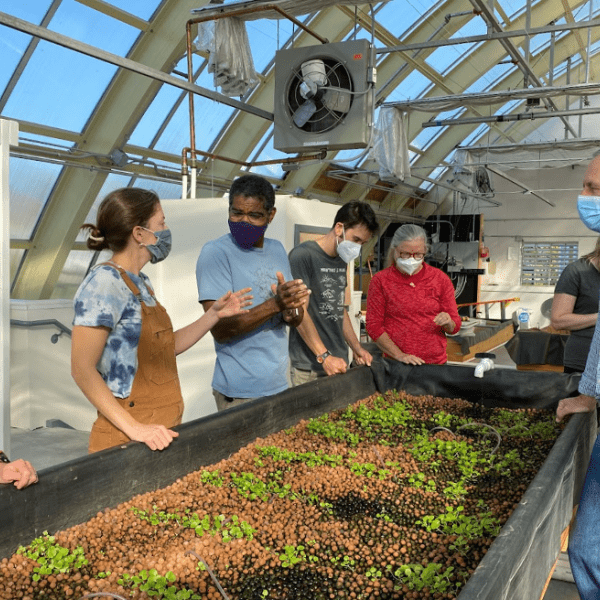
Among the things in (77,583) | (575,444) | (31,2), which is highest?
(31,2)

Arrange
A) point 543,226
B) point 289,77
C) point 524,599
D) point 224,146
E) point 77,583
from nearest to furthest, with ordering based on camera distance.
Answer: point 524,599
point 77,583
point 289,77
point 224,146
point 543,226

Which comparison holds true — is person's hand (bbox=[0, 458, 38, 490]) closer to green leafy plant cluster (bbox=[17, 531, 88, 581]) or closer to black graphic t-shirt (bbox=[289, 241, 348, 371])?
green leafy plant cluster (bbox=[17, 531, 88, 581])

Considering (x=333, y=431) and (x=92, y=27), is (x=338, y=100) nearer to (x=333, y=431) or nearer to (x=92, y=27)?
(x=333, y=431)

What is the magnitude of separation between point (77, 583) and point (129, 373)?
0.64 meters

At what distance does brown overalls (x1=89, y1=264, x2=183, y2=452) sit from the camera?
1.86 metres

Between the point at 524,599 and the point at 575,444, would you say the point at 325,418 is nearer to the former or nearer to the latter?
the point at 575,444

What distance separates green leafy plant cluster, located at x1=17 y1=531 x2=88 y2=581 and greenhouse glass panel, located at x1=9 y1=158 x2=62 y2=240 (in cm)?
784

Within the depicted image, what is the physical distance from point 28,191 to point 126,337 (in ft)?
25.8

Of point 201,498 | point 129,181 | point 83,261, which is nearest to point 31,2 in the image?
point 129,181

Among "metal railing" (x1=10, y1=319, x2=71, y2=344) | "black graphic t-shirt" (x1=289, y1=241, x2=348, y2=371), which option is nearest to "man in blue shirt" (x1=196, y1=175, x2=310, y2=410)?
"black graphic t-shirt" (x1=289, y1=241, x2=348, y2=371)

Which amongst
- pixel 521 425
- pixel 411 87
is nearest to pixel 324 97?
pixel 521 425

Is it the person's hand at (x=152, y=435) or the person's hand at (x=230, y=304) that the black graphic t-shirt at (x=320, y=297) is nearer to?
the person's hand at (x=230, y=304)

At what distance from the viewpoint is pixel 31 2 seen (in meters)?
7.14

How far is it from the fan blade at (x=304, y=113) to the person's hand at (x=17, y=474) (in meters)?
3.30
